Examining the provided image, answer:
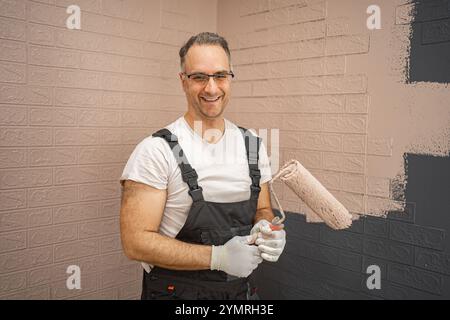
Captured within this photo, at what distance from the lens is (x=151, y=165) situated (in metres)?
1.61

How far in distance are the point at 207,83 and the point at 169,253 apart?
74cm

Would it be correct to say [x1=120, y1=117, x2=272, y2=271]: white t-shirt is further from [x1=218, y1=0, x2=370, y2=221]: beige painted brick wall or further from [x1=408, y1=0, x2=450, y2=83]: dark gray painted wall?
[x1=408, y1=0, x2=450, y2=83]: dark gray painted wall

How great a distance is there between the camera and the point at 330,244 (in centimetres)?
222

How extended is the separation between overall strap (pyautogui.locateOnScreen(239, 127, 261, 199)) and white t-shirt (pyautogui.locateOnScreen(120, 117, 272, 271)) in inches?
0.8

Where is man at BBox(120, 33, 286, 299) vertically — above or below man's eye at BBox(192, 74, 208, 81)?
below

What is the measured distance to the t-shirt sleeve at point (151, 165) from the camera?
1599 millimetres

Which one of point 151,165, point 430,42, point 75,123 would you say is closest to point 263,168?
point 151,165

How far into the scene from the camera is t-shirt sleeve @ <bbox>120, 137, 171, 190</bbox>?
5.24ft

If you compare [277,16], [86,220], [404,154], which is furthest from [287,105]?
[86,220]

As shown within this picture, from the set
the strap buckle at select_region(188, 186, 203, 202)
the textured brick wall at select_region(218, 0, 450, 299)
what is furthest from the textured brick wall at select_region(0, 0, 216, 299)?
the strap buckle at select_region(188, 186, 203, 202)

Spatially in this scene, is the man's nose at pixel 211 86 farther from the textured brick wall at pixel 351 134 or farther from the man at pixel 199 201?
the textured brick wall at pixel 351 134

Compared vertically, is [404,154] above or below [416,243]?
above

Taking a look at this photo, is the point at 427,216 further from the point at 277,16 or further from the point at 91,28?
the point at 91,28

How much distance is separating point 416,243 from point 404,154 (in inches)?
16.7
